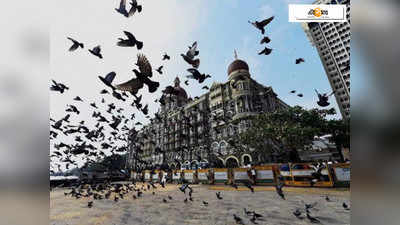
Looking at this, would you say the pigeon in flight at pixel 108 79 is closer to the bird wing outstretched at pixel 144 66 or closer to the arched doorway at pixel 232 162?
the bird wing outstretched at pixel 144 66

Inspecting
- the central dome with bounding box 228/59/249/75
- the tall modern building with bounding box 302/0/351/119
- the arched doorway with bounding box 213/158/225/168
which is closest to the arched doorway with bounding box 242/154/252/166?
the arched doorway with bounding box 213/158/225/168

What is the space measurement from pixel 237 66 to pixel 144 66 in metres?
39.7

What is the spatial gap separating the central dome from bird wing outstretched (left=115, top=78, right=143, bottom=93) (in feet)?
130

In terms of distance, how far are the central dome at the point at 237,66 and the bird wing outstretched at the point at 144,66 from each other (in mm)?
39172

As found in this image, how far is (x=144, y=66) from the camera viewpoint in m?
3.78

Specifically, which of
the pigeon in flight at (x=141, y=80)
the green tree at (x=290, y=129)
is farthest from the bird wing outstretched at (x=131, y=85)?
the green tree at (x=290, y=129)

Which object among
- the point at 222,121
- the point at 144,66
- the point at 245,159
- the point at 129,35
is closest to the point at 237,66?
the point at 222,121

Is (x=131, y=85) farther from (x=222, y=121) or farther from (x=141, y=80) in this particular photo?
(x=222, y=121)

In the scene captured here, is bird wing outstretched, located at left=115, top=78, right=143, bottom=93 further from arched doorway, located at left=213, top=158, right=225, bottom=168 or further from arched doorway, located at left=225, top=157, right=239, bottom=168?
arched doorway, located at left=225, top=157, right=239, bottom=168

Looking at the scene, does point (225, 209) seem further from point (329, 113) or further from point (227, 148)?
point (227, 148)
